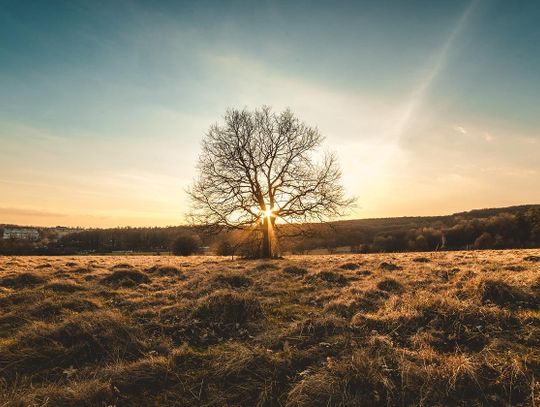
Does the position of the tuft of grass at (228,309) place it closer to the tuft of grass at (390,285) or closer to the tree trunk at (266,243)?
the tuft of grass at (390,285)

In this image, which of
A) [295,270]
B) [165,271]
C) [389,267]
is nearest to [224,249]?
[165,271]

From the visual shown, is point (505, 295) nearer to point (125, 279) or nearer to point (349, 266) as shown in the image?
point (349, 266)

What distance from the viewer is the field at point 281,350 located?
137 inches

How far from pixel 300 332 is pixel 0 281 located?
1049 centimetres

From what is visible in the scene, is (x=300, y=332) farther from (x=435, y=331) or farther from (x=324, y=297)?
(x=324, y=297)

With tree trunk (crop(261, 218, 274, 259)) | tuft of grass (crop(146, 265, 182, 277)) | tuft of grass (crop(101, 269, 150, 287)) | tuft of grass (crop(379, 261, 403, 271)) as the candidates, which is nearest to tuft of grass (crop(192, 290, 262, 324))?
tuft of grass (crop(101, 269, 150, 287))

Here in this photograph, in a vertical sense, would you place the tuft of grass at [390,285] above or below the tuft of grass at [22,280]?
below

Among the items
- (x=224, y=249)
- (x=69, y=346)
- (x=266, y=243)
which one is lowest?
(x=69, y=346)

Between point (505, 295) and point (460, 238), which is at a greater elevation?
point (505, 295)

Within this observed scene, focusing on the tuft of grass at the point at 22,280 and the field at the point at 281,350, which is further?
the tuft of grass at the point at 22,280

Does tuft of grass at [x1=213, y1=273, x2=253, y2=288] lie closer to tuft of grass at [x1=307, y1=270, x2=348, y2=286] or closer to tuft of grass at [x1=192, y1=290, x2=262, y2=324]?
tuft of grass at [x1=307, y1=270, x2=348, y2=286]

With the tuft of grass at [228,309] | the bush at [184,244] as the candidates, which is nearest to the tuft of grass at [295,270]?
the tuft of grass at [228,309]

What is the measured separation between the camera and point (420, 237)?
59.8 metres

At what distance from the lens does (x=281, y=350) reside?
4.68 m
